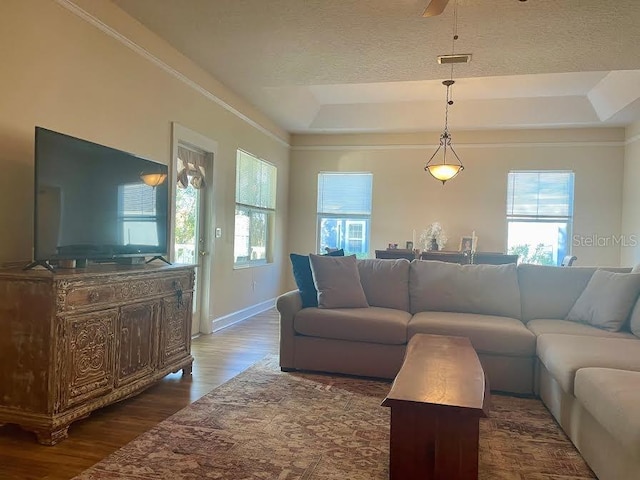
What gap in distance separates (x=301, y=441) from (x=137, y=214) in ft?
6.30

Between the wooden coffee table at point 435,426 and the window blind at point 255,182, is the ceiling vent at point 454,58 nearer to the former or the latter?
the window blind at point 255,182

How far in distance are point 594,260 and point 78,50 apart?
7008 millimetres

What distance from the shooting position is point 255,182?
663cm

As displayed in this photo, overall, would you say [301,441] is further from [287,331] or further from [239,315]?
[239,315]

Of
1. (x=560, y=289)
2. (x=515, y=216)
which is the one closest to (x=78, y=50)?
(x=560, y=289)

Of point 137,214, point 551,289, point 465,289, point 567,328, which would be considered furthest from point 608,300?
point 137,214

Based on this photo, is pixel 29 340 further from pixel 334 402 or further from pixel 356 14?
pixel 356 14

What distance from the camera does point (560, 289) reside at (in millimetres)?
4020

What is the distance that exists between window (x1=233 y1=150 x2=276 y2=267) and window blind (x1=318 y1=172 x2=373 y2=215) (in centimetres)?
96

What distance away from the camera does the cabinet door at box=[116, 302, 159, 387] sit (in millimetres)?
2916

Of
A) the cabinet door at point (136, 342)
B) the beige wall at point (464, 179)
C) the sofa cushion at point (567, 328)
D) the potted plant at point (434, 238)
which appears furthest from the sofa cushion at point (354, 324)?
the beige wall at point (464, 179)

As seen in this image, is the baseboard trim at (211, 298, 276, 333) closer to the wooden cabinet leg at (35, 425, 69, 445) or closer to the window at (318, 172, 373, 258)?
the window at (318, 172, 373, 258)

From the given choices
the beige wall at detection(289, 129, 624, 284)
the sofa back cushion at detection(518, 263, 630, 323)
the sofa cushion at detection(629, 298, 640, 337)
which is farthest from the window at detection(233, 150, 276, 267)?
the sofa cushion at detection(629, 298, 640, 337)

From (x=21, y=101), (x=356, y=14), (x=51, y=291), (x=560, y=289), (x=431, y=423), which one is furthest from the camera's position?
(x=560, y=289)
